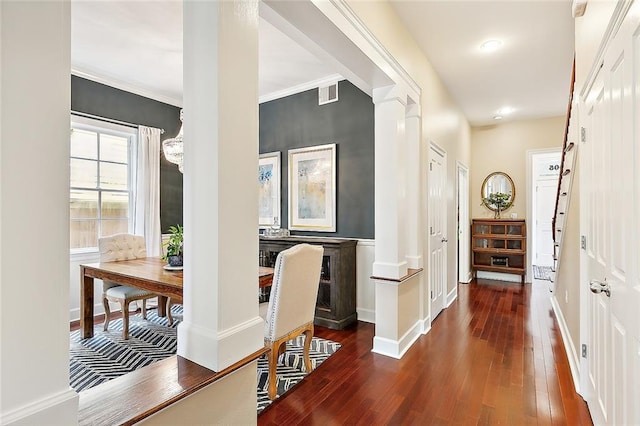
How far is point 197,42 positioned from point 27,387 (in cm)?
112

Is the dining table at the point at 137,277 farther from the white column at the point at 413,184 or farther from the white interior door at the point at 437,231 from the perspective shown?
the white interior door at the point at 437,231

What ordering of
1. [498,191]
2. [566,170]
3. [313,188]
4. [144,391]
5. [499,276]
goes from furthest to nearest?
[498,191], [499,276], [313,188], [566,170], [144,391]

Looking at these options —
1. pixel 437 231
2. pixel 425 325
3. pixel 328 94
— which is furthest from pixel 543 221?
pixel 328 94

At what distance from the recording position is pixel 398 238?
2.88 metres

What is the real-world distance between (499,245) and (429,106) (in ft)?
11.6

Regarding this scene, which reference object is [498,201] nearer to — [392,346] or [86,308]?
[392,346]

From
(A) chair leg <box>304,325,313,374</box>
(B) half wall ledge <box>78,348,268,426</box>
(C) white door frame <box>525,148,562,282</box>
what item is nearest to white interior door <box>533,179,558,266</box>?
(C) white door frame <box>525,148,562,282</box>

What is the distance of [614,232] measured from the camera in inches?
55.4

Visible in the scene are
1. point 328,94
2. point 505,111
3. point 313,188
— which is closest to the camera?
point 328,94

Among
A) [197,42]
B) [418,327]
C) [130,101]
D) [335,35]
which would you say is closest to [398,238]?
[418,327]

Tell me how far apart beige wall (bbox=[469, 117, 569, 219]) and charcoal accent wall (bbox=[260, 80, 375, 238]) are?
3.48 m

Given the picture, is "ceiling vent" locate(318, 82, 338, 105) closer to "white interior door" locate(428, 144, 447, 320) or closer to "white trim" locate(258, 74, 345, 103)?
"white trim" locate(258, 74, 345, 103)

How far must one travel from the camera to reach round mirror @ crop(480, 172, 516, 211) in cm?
606

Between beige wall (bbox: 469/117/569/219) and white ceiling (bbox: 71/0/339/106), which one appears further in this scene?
beige wall (bbox: 469/117/569/219)
